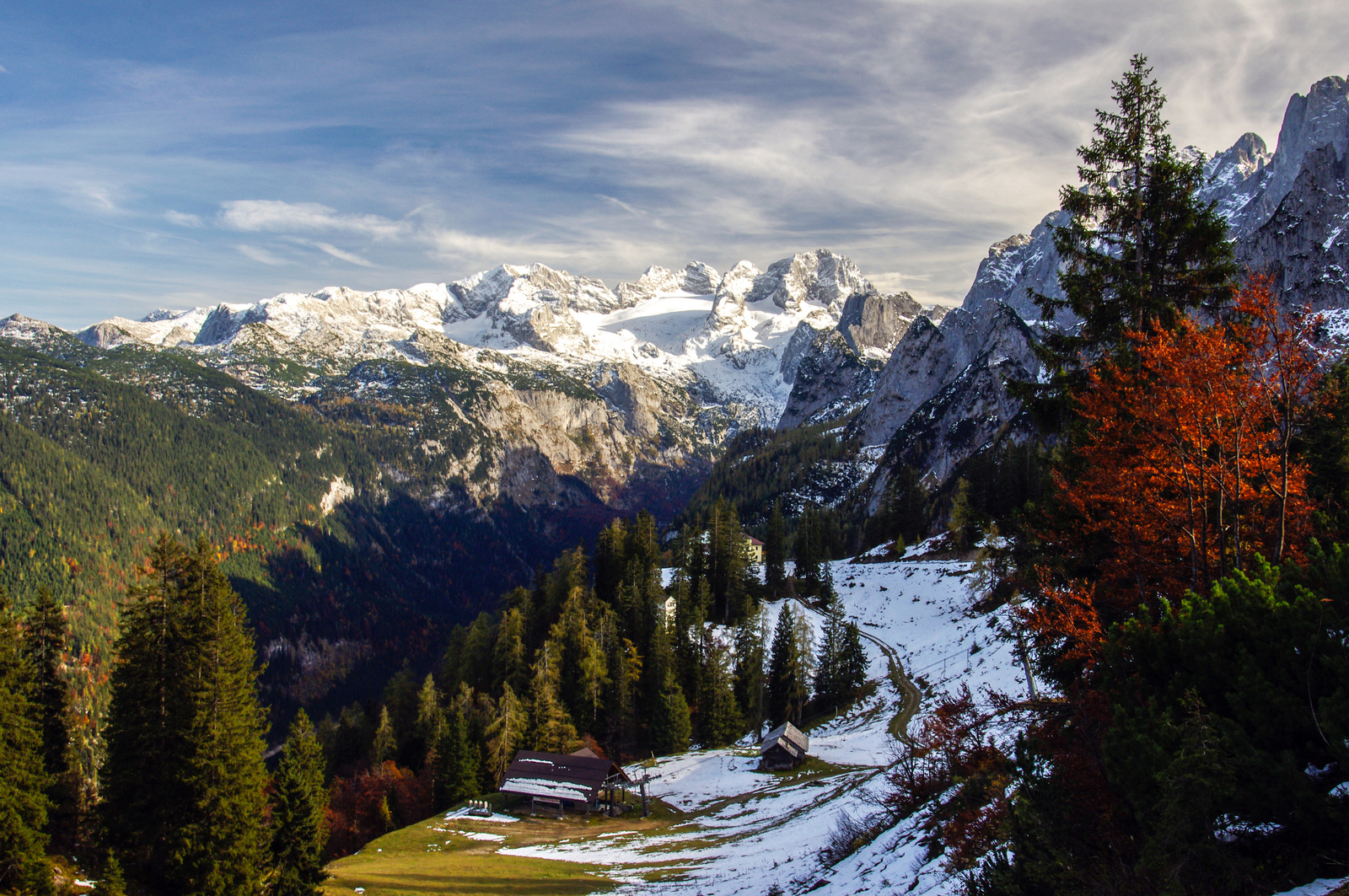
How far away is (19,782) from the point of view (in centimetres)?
2509

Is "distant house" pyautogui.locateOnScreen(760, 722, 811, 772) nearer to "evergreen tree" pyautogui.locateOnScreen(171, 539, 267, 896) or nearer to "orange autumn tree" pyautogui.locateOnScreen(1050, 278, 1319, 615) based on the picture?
"evergreen tree" pyautogui.locateOnScreen(171, 539, 267, 896)

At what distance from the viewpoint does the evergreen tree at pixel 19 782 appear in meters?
23.5

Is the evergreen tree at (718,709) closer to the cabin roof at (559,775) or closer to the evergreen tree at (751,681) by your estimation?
the evergreen tree at (751,681)

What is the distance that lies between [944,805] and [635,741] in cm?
5449

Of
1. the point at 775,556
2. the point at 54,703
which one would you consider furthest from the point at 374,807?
the point at 775,556

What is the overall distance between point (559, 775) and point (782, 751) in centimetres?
1640

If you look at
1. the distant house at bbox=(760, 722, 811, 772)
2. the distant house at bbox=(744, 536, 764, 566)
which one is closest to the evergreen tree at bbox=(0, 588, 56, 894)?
the distant house at bbox=(760, 722, 811, 772)

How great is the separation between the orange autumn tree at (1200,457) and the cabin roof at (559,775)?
40002 millimetres

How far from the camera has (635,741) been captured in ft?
220

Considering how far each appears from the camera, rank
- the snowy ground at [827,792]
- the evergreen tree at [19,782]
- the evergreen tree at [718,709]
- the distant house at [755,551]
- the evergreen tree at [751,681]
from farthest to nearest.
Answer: the distant house at [755,551] < the evergreen tree at [751,681] < the evergreen tree at [718,709] < the evergreen tree at [19,782] < the snowy ground at [827,792]

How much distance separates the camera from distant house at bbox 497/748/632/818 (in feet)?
156

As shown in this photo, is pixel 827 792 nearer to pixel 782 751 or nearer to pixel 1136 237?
A: pixel 782 751

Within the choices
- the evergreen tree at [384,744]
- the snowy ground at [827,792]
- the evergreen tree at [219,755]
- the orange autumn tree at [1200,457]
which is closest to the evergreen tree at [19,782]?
the evergreen tree at [219,755]

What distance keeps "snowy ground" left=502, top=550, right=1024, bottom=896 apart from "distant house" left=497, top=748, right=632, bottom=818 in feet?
14.0
